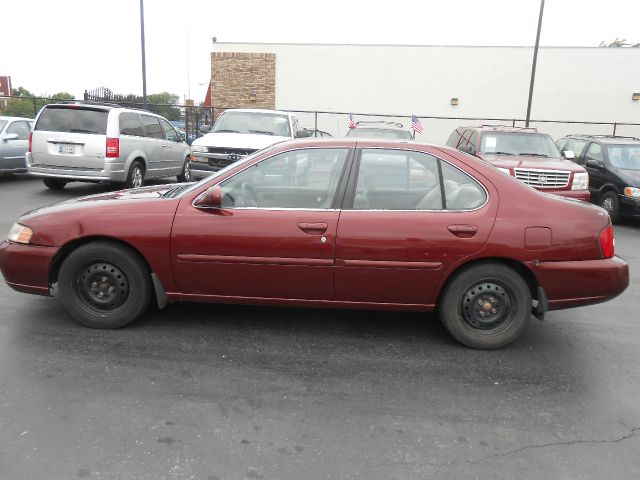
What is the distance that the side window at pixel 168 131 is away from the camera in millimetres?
12617

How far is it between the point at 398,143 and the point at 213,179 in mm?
1477

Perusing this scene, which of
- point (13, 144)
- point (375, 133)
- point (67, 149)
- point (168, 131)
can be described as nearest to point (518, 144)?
point (375, 133)

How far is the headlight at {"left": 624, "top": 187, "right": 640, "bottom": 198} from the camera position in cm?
981

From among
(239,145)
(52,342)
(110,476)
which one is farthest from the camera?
(239,145)

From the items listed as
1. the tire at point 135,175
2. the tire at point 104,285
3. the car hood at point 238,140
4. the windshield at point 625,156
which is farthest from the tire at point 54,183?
the windshield at point 625,156

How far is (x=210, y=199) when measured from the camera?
390 centimetres

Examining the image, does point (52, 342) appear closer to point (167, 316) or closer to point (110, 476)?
point (167, 316)

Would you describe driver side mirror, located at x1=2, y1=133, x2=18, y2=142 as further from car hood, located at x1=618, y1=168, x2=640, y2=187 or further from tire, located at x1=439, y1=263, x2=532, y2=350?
car hood, located at x1=618, y1=168, x2=640, y2=187

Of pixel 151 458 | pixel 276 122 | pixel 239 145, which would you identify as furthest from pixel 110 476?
pixel 276 122

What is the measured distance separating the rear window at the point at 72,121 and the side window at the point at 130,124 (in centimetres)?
44

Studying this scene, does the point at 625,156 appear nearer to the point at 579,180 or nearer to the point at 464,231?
the point at 579,180

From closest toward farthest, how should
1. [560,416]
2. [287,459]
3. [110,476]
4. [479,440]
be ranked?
[110,476] < [287,459] < [479,440] < [560,416]

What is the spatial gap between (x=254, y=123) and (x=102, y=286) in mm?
7838

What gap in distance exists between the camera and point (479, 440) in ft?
9.35
